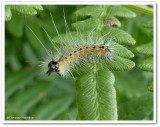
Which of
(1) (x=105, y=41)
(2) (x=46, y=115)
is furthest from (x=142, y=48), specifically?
(2) (x=46, y=115)

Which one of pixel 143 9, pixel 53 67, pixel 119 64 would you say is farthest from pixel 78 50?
pixel 143 9

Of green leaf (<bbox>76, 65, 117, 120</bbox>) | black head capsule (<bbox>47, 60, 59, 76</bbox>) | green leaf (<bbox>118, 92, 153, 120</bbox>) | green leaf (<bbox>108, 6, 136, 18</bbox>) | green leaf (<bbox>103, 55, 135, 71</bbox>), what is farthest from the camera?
green leaf (<bbox>118, 92, 153, 120</bbox>)

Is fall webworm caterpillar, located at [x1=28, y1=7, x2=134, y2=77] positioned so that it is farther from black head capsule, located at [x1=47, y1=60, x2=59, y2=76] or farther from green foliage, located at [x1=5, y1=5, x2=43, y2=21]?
green foliage, located at [x1=5, y1=5, x2=43, y2=21]

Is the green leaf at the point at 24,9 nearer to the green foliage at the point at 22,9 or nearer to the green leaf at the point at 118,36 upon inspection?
the green foliage at the point at 22,9

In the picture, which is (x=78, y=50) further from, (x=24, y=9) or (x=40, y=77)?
(x=40, y=77)

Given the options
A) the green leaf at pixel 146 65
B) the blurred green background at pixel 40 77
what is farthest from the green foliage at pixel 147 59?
the blurred green background at pixel 40 77

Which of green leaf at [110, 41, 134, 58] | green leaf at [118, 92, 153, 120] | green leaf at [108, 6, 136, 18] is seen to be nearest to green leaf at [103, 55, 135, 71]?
green leaf at [110, 41, 134, 58]
